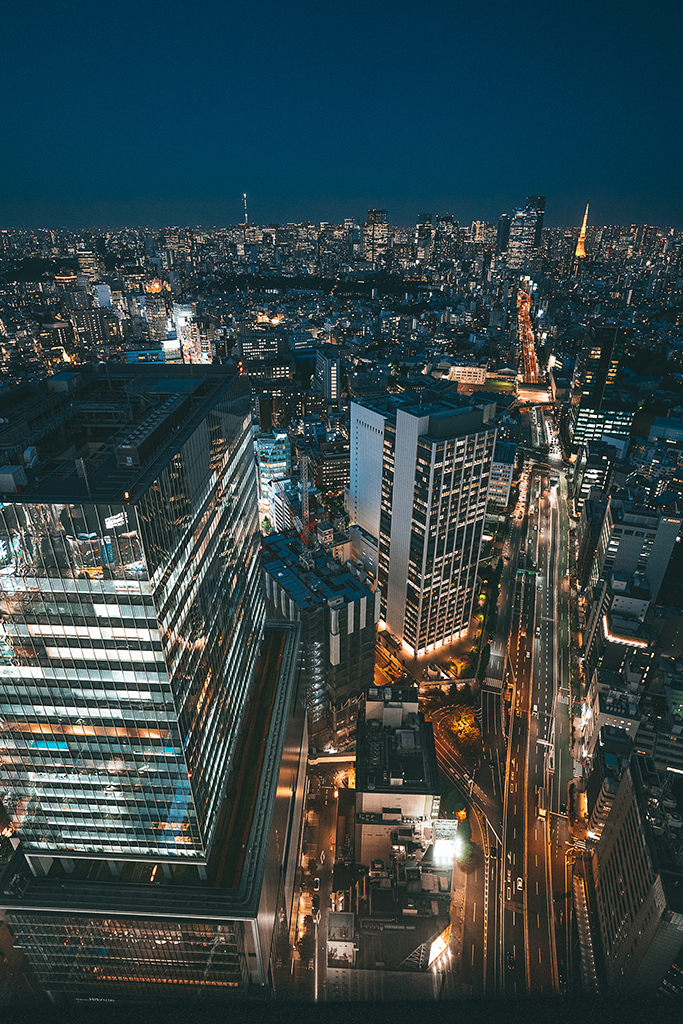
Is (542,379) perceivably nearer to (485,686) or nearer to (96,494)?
(485,686)

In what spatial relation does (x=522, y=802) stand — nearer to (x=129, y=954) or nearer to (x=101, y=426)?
(x=129, y=954)

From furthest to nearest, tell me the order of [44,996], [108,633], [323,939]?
[323,939]
[44,996]
[108,633]

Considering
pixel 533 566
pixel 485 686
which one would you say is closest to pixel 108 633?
pixel 485 686

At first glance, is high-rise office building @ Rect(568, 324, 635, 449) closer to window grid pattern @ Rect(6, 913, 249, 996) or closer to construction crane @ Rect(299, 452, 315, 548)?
construction crane @ Rect(299, 452, 315, 548)

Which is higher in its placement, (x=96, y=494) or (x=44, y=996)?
(x=96, y=494)

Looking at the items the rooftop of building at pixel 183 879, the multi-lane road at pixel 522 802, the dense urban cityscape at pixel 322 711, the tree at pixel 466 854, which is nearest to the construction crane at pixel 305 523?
the dense urban cityscape at pixel 322 711

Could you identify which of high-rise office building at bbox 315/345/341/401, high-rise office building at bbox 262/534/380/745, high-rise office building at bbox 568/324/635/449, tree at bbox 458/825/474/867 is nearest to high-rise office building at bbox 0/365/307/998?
high-rise office building at bbox 262/534/380/745

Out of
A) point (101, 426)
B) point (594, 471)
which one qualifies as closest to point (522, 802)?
point (101, 426)
